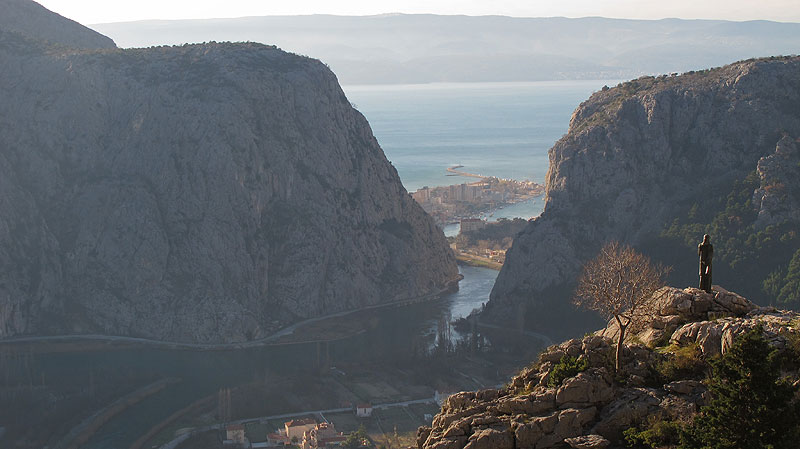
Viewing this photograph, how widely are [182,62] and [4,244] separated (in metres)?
32.1

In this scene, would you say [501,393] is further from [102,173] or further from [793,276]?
[102,173]

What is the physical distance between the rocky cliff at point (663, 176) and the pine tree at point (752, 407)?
77806mm

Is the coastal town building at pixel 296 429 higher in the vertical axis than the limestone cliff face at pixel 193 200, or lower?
lower

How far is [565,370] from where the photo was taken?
2302cm

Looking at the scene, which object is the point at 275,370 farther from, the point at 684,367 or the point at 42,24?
the point at 42,24

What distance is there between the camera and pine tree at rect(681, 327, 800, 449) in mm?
18969

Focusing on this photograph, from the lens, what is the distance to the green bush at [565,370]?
22922 mm

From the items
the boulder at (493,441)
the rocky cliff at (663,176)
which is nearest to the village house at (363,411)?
the rocky cliff at (663,176)

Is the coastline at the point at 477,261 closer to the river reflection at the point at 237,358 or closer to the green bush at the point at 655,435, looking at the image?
the river reflection at the point at 237,358

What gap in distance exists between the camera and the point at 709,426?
64.2ft

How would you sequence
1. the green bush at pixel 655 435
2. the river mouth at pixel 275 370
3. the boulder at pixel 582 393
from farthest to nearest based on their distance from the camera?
the river mouth at pixel 275 370 < the boulder at pixel 582 393 < the green bush at pixel 655 435

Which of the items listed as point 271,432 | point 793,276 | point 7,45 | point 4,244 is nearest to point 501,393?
point 271,432

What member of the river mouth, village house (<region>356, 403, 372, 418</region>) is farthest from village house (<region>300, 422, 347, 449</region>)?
the river mouth

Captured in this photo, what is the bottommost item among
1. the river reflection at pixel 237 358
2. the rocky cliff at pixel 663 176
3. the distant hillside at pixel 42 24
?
the river reflection at pixel 237 358
